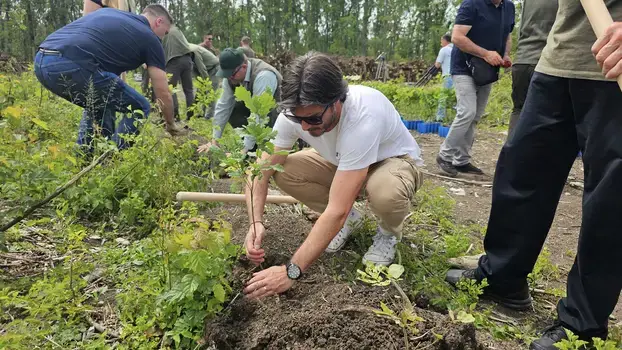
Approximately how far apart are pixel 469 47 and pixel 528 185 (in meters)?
2.73

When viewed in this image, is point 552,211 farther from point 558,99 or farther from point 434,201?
point 434,201

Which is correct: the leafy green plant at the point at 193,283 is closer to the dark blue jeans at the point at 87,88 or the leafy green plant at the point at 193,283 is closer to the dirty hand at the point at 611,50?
the dirty hand at the point at 611,50

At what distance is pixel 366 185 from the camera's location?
94.4 inches

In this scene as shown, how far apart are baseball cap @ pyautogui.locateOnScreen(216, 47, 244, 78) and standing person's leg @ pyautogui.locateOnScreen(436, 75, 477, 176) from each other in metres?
2.35

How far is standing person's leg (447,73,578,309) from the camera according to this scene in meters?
1.86

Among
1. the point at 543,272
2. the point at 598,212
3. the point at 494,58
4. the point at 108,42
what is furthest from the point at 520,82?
the point at 108,42

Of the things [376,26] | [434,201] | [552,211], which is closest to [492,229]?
[552,211]

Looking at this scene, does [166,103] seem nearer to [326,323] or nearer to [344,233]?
[344,233]

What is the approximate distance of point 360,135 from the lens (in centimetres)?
208

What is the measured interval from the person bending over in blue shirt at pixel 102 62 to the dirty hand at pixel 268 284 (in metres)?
2.09

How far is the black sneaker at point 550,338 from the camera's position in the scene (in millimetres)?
1779

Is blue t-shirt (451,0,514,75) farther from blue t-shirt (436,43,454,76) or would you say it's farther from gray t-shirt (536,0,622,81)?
blue t-shirt (436,43,454,76)

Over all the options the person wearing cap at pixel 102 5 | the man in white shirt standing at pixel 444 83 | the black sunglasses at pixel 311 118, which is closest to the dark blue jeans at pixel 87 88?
the person wearing cap at pixel 102 5

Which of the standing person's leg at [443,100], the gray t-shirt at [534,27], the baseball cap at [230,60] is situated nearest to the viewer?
the gray t-shirt at [534,27]
